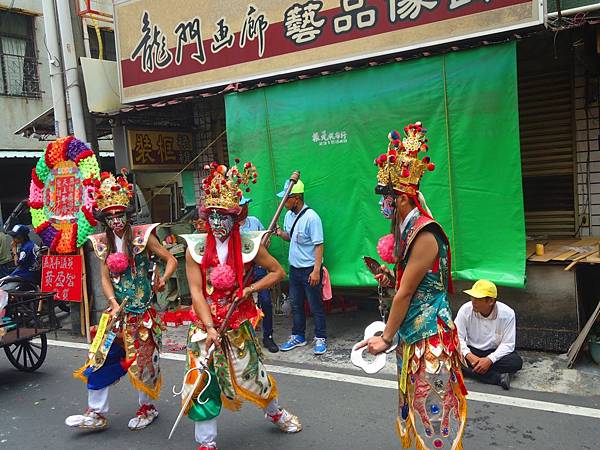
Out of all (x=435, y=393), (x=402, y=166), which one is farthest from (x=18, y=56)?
(x=435, y=393)

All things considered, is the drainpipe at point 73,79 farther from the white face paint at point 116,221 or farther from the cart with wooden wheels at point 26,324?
the white face paint at point 116,221

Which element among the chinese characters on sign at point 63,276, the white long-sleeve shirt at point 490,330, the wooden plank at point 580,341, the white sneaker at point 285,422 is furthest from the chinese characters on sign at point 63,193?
the wooden plank at point 580,341

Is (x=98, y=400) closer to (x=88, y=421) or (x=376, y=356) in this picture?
(x=88, y=421)

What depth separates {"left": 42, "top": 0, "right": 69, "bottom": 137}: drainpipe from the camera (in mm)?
8055

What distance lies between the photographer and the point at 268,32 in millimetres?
6867

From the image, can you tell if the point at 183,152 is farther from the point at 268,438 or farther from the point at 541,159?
the point at 268,438

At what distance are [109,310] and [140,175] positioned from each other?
6.28m

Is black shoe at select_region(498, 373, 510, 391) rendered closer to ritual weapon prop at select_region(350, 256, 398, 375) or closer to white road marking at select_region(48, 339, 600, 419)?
white road marking at select_region(48, 339, 600, 419)

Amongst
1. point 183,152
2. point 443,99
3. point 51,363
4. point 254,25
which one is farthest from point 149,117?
point 443,99

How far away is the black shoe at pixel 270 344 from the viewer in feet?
20.4

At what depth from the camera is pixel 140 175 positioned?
10266mm

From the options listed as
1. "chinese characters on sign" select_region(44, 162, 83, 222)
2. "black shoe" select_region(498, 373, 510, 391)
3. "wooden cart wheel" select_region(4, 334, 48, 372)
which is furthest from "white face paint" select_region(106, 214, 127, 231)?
"black shoe" select_region(498, 373, 510, 391)

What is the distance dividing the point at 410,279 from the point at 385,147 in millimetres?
3424

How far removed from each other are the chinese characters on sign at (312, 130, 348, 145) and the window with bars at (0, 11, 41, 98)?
457 inches
